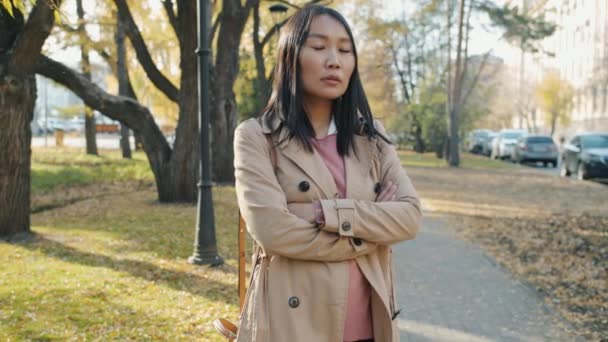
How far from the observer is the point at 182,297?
19.8 feet

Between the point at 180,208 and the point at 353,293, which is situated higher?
the point at 353,293

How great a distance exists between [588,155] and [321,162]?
19708 mm

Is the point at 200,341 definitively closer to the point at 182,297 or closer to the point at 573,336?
the point at 182,297

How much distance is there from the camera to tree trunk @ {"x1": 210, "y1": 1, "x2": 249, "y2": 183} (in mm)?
13823

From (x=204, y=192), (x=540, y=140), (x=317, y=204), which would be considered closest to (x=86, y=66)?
(x=204, y=192)

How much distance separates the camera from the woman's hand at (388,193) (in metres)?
2.33

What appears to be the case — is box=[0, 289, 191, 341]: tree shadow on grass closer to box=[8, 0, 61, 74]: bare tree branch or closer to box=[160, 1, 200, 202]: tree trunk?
box=[8, 0, 61, 74]: bare tree branch

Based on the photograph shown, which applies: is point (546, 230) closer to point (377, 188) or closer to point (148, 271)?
point (148, 271)

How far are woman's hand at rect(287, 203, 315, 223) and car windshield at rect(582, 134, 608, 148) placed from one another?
19.9 meters

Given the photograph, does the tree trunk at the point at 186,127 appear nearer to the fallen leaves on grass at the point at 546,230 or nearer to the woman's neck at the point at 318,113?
the fallen leaves on grass at the point at 546,230

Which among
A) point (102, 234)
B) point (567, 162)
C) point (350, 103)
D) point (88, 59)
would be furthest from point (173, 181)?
point (567, 162)

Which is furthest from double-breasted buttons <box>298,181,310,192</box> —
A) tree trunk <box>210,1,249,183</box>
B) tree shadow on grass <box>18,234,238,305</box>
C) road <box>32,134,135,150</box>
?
road <box>32,134,135,150</box>

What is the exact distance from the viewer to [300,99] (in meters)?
2.24

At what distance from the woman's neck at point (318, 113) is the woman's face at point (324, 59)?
8 cm
